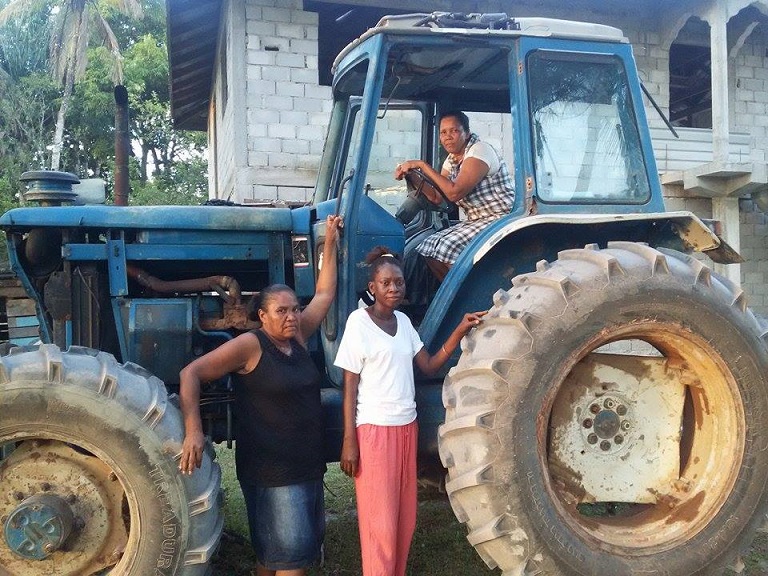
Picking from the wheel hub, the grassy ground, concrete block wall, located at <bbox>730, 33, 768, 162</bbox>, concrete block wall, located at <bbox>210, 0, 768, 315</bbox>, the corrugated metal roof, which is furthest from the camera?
concrete block wall, located at <bbox>730, 33, 768, 162</bbox>

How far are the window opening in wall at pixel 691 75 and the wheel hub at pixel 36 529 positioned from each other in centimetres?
1220

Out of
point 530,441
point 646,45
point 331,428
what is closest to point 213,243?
point 331,428

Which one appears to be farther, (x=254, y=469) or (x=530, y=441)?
(x=254, y=469)

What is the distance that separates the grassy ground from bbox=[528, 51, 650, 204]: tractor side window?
6.21 ft

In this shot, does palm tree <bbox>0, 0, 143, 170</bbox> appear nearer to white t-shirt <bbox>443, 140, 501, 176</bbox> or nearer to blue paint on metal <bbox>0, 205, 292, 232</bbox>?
blue paint on metal <bbox>0, 205, 292, 232</bbox>

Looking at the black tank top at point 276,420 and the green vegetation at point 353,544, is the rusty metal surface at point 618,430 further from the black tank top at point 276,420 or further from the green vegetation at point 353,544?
the black tank top at point 276,420

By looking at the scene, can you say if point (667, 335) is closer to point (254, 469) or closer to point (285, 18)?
point (254, 469)

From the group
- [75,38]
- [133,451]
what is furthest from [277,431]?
[75,38]

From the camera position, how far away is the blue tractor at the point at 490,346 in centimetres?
284

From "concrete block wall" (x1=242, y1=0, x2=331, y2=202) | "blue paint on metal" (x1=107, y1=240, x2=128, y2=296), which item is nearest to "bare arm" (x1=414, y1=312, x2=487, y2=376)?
"blue paint on metal" (x1=107, y1=240, x2=128, y2=296)

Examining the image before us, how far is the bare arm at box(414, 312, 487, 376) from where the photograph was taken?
122 inches

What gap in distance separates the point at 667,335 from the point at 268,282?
205 centimetres

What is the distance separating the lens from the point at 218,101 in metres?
13.3

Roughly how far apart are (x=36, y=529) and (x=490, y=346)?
1.98 metres
